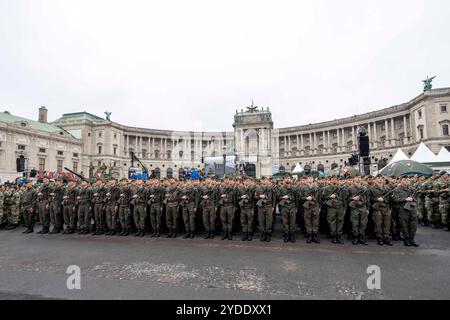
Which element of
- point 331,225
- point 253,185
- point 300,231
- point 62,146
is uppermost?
point 62,146

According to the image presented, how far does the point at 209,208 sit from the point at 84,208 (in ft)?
18.2

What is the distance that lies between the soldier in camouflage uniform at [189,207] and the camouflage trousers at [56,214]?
5.69 m

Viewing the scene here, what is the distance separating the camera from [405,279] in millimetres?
4914

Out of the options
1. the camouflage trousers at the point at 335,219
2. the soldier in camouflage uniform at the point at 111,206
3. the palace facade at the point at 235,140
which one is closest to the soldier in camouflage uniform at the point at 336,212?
the camouflage trousers at the point at 335,219

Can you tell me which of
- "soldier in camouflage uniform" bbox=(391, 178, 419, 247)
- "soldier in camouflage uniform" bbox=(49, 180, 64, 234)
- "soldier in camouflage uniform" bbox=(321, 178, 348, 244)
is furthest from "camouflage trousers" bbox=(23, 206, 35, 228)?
"soldier in camouflage uniform" bbox=(391, 178, 419, 247)

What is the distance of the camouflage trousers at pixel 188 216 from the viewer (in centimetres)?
921

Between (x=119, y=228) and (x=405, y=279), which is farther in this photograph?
(x=119, y=228)

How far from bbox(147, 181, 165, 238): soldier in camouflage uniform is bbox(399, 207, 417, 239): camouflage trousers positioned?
336 inches

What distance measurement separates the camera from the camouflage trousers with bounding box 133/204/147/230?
31.6 feet

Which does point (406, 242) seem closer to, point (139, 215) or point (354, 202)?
point (354, 202)

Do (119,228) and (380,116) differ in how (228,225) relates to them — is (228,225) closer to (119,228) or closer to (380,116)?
(119,228)
